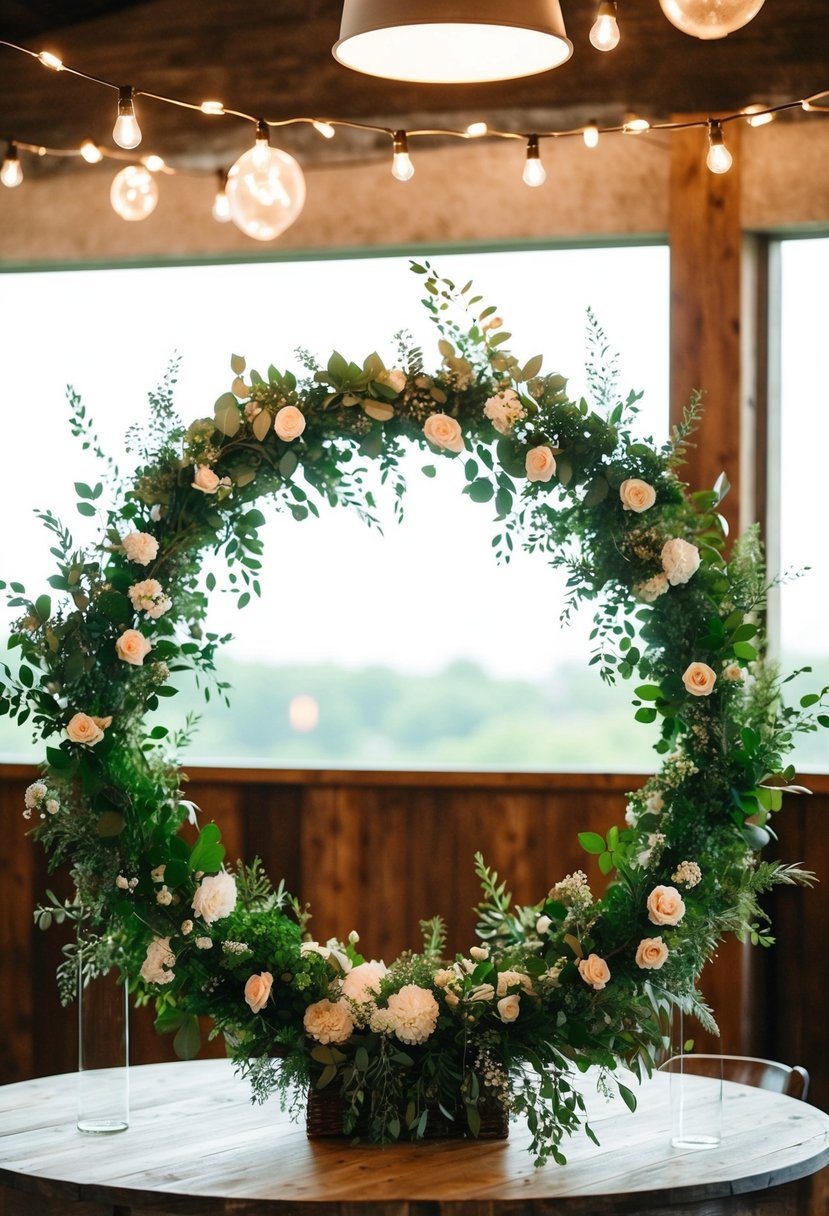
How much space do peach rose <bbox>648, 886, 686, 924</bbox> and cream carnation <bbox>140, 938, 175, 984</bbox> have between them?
79 centimetres

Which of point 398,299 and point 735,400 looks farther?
point 398,299

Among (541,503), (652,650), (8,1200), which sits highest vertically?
(541,503)

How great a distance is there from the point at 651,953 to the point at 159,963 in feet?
2.63

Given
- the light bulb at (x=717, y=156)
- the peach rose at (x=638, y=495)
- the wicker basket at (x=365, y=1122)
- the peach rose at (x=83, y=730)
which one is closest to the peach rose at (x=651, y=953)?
the wicker basket at (x=365, y=1122)

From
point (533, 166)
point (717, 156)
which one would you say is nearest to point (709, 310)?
point (533, 166)

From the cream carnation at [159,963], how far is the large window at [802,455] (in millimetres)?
2170

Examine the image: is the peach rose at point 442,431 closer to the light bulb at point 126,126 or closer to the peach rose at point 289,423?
the peach rose at point 289,423

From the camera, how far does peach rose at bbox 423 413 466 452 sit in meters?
2.59

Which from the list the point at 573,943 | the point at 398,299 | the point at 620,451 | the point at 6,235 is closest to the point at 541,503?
the point at 620,451

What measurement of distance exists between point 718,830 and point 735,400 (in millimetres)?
1747

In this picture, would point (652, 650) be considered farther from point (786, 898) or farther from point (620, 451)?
point (786, 898)

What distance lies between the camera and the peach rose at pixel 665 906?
2.41 metres

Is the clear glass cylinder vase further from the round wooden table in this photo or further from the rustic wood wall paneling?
the rustic wood wall paneling

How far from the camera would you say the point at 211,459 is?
2627 millimetres
